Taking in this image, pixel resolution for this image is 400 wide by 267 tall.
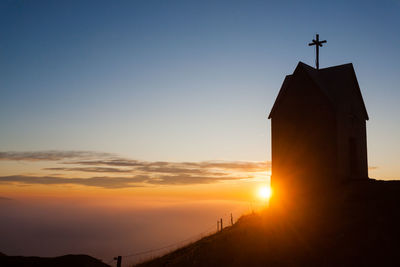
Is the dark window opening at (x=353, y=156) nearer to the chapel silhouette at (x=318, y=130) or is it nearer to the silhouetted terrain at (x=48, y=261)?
the chapel silhouette at (x=318, y=130)

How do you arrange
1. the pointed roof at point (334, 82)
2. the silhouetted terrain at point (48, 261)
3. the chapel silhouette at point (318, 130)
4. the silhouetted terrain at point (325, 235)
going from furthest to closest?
the silhouetted terrain at point (48, 261) → the pointed roof at point (334, 82) → the chapel silhouette at point (318, 130) → the silhouetted terrain at point (325, 235)

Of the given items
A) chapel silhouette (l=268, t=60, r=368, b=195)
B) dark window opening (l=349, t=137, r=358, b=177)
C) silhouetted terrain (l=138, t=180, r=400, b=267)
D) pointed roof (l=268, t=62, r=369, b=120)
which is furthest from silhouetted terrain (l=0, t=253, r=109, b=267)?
dark window opening (l=349, t=137, r=358, b=177)

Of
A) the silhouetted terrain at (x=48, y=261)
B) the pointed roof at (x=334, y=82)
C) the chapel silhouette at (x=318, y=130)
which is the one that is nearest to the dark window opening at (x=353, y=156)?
the chapel silhouette at (x=318, y=130)

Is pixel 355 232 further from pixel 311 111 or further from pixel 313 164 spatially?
pixel 311 111

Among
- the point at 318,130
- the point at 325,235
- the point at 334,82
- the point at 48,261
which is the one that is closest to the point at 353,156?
the point at 318,130

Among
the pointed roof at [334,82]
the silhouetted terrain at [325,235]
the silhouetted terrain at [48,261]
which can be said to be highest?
the pointed roof at [334,82]

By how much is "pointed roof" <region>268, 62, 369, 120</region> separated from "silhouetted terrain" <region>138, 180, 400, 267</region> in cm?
574

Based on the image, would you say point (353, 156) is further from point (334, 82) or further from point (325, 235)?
point (325, 235)

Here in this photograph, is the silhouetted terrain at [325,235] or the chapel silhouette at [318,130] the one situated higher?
the chapel silhouette at [318,130]

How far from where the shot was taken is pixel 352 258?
577 inches

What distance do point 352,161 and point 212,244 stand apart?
11.2 m

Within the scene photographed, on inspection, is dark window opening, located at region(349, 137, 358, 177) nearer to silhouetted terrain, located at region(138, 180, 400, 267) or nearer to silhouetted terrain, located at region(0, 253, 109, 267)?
silhouetted terrain, located at region(138, 180, 400, 267)

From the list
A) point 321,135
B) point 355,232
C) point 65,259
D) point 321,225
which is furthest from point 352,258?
point 65,259

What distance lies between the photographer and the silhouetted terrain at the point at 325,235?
49.2ft
